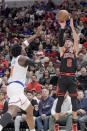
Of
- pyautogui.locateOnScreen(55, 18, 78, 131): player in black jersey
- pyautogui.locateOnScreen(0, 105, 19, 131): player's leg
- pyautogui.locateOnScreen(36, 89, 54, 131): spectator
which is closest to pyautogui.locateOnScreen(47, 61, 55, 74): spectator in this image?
pyautogui.locateOnScreen(36, 89, 54, 131): spectator

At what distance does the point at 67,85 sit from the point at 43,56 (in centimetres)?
642

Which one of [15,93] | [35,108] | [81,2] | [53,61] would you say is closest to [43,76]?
[53,61]

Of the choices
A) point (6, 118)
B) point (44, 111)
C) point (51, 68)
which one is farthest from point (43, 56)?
point (6, 118)

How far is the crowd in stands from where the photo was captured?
11614 mm

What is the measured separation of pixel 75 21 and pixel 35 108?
7.60m

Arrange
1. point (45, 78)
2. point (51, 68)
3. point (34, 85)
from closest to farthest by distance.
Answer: point (34, 85) → point (45, 78) → point (51, 68)

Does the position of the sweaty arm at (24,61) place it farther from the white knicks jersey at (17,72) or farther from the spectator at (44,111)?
the spectator at (44,111)

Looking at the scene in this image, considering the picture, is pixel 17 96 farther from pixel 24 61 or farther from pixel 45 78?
pixel 45 78

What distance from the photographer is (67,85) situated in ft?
31.1

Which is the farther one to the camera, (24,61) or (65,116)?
(65,116)

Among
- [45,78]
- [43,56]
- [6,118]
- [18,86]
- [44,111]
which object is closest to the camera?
[6,118]

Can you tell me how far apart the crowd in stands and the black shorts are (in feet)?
2.53

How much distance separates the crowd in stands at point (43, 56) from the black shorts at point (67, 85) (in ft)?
2.53

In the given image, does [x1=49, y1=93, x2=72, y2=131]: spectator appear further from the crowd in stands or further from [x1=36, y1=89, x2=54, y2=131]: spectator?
[x1=36, y1=89, x2=54, y2=131]: spectator
